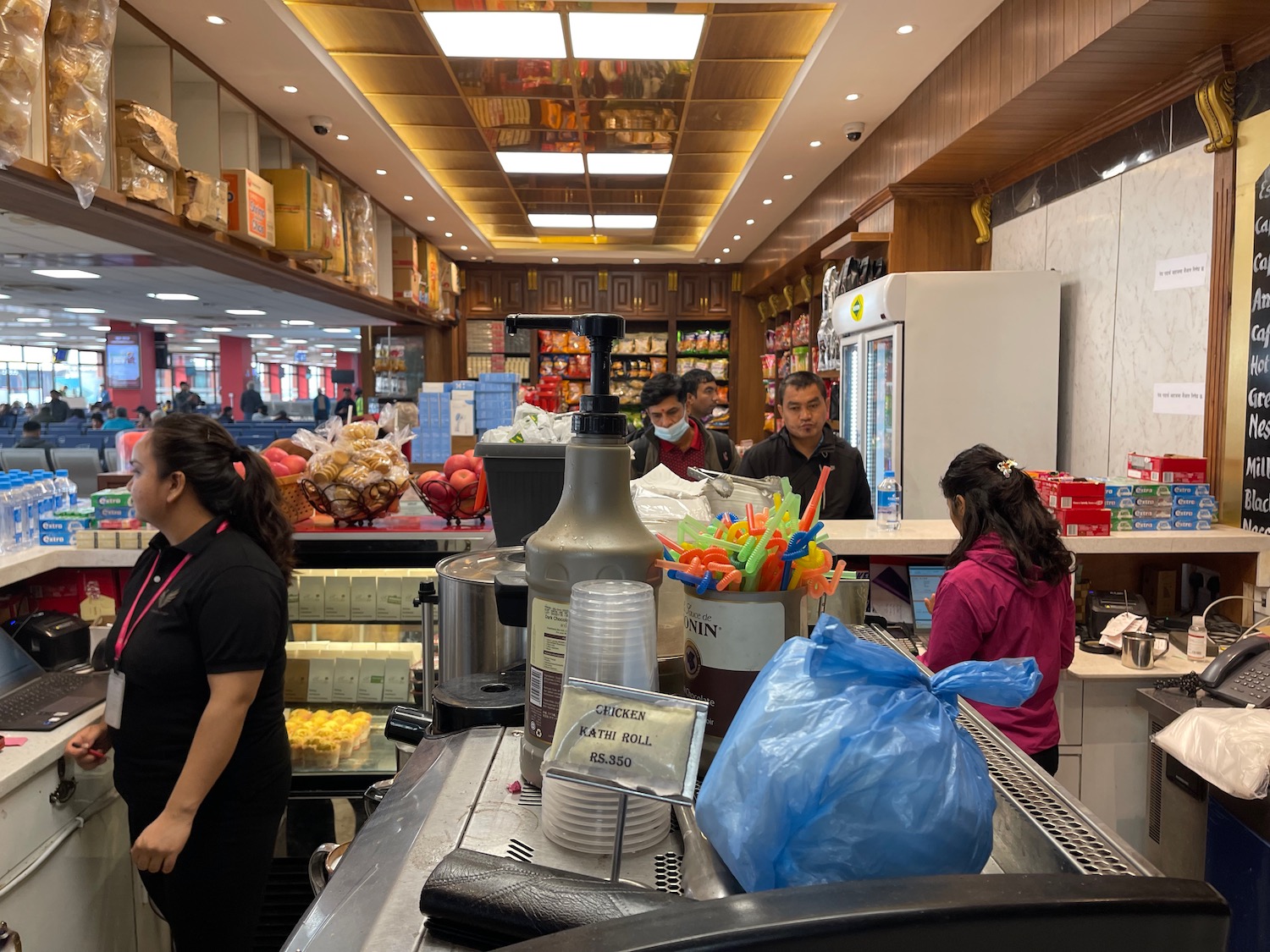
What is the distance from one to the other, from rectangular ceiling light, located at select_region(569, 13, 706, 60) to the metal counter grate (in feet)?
13.4

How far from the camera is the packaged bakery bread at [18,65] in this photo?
8.77ft

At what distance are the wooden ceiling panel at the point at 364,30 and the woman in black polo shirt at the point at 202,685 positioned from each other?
2969 millimetres

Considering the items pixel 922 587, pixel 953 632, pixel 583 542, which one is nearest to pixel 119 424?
pixel 922 587

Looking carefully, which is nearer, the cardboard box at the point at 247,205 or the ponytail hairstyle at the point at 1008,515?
the ponytail hairstyle at the point at 1008,515

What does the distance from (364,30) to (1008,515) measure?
12.9 feet

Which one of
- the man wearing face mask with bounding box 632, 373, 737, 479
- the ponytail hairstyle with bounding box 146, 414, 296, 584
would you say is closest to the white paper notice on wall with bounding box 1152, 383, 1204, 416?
the man wearing face mask with bounding box 632, 373, 737, 479

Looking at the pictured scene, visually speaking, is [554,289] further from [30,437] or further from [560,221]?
[30,437]

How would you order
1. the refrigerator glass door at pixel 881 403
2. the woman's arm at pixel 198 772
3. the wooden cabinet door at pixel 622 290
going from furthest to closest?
1. the wooden cabinet door at pixel 622 290
2. the refrigerator glass door at pixel 881 403
3. the woman's arm at pixel 198 772

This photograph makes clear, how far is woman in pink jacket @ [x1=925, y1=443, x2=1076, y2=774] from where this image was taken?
2.40 metres

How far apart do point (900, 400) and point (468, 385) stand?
3367 millimetres

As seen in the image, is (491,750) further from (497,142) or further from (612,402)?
(497,142)

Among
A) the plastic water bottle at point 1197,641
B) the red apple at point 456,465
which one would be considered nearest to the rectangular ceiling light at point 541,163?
the red apple at point 456,465

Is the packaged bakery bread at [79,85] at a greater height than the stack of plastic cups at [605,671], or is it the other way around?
the packaged bakery bread at [79,85]

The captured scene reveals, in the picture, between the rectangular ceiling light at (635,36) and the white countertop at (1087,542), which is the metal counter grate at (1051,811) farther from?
the rectangular ceiling light at (635,36)
